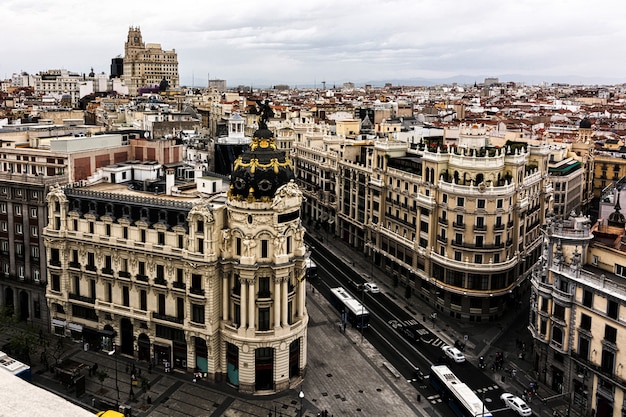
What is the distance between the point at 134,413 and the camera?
7838 centimetres

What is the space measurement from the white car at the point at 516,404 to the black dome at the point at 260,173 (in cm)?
4004

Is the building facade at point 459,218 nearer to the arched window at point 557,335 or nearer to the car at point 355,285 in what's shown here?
the car at point 355,285

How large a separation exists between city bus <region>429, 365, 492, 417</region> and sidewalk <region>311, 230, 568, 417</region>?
1035cm

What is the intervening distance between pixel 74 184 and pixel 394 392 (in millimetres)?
58666

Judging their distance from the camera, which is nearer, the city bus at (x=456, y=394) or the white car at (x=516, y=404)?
the city bus at (x=456, y=394)

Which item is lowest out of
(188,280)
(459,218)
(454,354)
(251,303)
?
(454,354)

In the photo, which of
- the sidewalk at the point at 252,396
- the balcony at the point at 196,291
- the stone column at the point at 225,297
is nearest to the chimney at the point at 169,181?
the balcony at the point at 196,291

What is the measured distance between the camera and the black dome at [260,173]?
267 ft

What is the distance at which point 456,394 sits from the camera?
7756 cm

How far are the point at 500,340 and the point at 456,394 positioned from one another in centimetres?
2834

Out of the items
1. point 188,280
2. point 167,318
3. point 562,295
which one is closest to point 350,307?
point 188,280

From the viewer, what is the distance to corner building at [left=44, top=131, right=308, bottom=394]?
82125mm

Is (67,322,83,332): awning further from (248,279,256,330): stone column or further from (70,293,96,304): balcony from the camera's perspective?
(248,279,256,330): stone column

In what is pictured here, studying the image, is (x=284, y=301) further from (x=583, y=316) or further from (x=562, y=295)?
(x=583, y=316)
